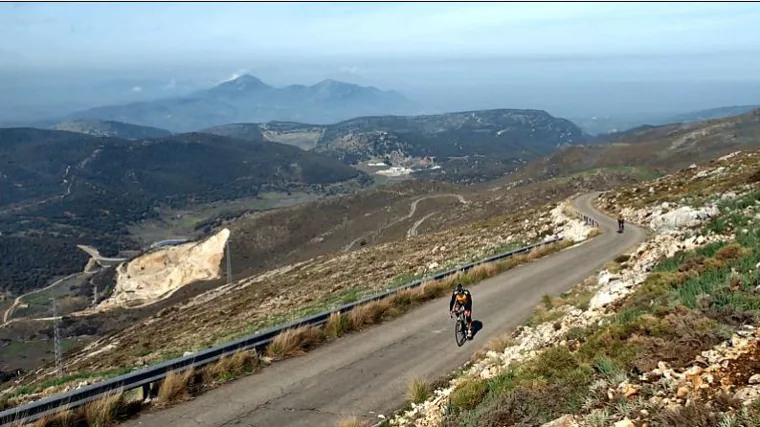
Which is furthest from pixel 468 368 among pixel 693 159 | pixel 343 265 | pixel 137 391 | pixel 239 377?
pixel 693 159

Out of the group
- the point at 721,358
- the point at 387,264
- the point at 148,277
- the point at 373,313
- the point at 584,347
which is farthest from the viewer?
the point at 148,277

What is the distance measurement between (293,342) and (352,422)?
193 inches

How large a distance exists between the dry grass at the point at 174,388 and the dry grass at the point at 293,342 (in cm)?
258

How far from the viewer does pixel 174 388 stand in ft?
35.1

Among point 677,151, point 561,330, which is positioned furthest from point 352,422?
point 677,151

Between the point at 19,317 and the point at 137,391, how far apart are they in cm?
15153

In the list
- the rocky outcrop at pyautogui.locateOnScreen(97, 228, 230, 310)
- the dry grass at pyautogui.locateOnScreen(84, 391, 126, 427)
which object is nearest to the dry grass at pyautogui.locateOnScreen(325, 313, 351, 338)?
the dry grass at pyautogui.locateOnScreen(84, 391, 126, 427)

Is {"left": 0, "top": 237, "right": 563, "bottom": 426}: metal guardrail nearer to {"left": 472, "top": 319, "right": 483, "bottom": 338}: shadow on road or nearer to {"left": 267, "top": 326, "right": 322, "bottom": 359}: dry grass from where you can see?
{"left": 267, "top": 326, "right": 322, "bottom": 359}: dry grass

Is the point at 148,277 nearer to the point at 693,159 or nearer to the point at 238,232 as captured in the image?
the point at 238,232

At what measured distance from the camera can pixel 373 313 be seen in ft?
54.6

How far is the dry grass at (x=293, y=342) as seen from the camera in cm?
1337

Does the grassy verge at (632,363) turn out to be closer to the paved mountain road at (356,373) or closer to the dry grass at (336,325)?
the paved mountain road at (356,373)

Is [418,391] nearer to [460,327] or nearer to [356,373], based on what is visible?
[356,373]

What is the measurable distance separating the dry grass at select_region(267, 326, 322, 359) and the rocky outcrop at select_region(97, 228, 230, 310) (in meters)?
99.7
